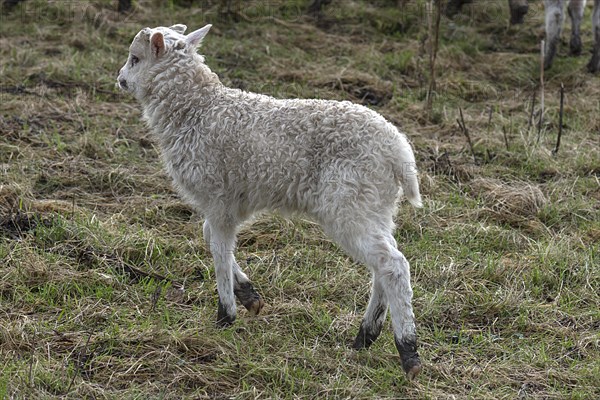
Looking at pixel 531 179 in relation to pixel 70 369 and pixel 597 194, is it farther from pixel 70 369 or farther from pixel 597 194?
pixel 70 369

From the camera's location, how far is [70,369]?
4445mm

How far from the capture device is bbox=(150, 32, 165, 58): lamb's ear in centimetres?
506

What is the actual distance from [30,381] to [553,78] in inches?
298

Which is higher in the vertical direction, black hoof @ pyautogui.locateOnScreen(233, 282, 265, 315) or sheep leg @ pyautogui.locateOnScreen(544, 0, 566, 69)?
black hoof @ pyautogui.locateOnScreen(233, 282, 265, 315)

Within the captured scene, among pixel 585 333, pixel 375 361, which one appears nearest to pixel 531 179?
pixel 585 333

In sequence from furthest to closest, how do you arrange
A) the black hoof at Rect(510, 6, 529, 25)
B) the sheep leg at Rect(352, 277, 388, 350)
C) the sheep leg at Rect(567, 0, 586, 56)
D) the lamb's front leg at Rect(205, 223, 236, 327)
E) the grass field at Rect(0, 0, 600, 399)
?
the black hoof at Rect(510, 6, 529, 25), the sheep leg at Rect(567, 0, 586, 56), the lamb's front leg at Rect(205, 223, 236, 327), the sheep leg at Rect(352, 277, 388, 350), the grass field at Rect(0, 0, 600, 399)

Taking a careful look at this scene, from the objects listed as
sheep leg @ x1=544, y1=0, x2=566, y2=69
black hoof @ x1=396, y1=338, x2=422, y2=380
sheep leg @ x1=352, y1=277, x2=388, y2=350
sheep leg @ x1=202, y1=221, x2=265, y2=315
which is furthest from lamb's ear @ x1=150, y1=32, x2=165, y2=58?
sheep leg @ x1=544, y1=0, x2=566, y2=69

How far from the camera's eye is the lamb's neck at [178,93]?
516cm

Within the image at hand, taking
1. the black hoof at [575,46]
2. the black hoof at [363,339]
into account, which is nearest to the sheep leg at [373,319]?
the black hoof at [363,339]

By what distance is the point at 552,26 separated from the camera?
1049 cm

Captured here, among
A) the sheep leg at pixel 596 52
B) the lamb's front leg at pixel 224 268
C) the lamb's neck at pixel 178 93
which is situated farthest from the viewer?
the sheep leg at pixel 596 52

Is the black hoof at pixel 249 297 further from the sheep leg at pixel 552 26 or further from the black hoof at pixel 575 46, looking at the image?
the black hoof at pixel 575 46

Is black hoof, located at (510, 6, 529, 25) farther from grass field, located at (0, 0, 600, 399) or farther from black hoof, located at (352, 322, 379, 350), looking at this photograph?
black hoof, located at (352, 322, 379, 350)

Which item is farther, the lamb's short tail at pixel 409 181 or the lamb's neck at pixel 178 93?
the lamb's neck at pixel 178 93
